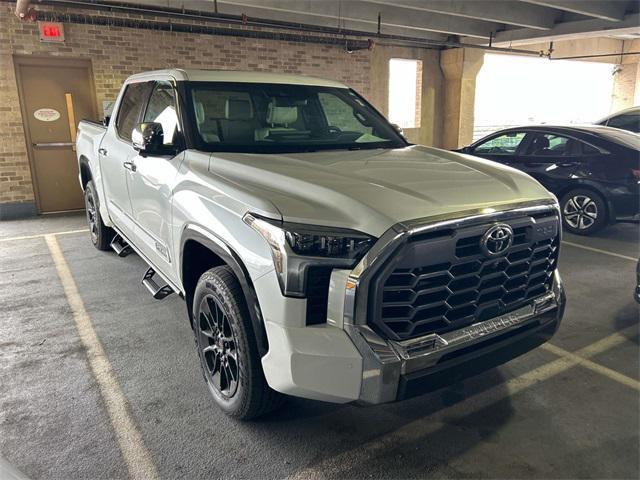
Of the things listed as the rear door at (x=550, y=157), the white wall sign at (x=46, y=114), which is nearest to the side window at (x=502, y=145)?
the rear door at (x=550, y=157)

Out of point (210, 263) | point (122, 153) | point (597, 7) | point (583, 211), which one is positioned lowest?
point (583, 211)

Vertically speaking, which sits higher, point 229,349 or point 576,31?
point 576,31

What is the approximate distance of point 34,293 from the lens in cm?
471

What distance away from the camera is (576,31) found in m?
11.1

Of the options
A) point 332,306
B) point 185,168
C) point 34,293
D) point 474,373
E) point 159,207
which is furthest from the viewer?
point 34,293

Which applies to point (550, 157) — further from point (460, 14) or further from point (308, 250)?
point (308, 250)

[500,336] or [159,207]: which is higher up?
[159,207]

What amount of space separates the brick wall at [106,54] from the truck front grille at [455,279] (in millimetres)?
7881

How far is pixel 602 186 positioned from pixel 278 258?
6.08 meters

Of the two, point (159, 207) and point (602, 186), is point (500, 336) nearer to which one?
point (159, 207)

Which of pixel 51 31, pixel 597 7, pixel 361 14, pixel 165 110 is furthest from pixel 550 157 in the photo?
pixel 51 31

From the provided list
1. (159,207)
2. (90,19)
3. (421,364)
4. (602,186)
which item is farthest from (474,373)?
(90,19)

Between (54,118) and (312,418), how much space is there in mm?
7639

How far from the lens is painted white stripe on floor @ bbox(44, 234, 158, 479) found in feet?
8.00
